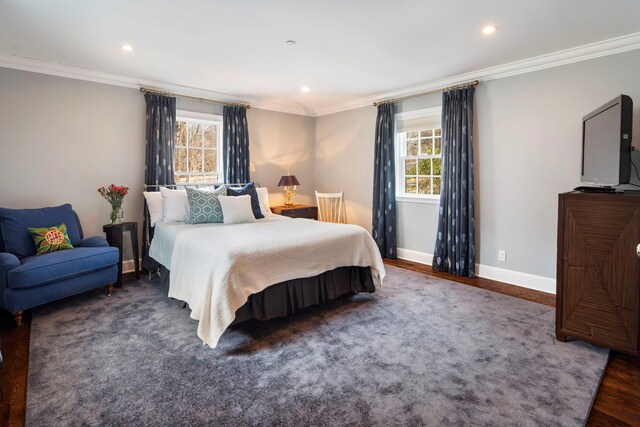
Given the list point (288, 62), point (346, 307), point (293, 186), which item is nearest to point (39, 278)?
point (346, 307)

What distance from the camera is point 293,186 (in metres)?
5.91

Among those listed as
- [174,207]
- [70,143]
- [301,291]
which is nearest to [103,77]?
[70,143]

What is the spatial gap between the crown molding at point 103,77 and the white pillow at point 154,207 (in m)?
1.40

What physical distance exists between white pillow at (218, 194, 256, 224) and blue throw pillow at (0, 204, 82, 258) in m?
1.51

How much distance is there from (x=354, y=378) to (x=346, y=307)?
3.75 feet

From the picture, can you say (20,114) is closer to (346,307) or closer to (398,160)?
(346,307)

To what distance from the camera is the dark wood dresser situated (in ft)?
7.22

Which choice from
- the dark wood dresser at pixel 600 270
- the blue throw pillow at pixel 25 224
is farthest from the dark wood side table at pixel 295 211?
the dark wood dresser at pixel 600 270

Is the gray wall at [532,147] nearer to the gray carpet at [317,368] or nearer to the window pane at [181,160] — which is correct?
the gray carpet at [317,368]

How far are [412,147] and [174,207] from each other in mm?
3286

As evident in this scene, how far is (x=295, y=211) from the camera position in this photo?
17.6ft

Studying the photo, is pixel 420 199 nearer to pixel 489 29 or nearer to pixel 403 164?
pixel 403 164

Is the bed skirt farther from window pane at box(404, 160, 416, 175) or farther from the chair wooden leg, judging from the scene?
window pane at box(404, 160, 416, 175)

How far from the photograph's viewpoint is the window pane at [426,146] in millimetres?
4715
